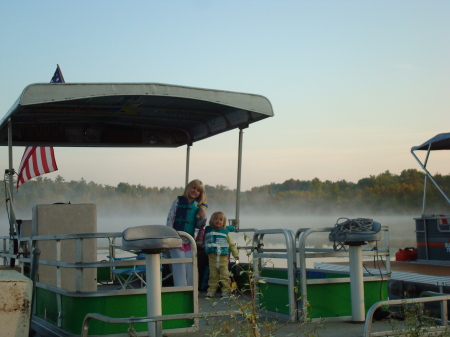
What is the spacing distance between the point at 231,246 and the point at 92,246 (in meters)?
1.83

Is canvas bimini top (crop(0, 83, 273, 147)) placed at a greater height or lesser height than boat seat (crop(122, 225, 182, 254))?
greater

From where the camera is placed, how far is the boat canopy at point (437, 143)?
39.1ft

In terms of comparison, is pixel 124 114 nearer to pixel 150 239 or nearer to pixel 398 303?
pixel 150 239

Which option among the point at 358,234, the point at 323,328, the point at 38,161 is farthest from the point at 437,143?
the point at 38,161

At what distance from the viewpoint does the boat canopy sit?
11906 mm

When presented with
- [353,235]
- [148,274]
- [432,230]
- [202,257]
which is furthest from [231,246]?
[432,230]

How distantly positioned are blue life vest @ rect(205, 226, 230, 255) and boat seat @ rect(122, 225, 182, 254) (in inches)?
109

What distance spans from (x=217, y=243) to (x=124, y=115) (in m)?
2.36

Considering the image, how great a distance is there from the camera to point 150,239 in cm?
527

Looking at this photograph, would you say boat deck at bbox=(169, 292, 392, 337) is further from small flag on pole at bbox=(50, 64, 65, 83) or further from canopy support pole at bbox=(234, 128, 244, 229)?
small flag on pole at bbox=(50, 64, 65, 83)

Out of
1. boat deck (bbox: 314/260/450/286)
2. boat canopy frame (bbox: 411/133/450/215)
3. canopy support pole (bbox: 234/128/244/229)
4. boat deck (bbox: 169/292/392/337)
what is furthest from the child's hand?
boat canopy frame (bbox: 411/133/450/215)

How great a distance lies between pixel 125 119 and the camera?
951cm

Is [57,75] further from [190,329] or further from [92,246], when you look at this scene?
[190,329]

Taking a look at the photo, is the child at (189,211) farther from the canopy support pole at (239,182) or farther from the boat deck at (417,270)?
the boat deck at (417,270)
